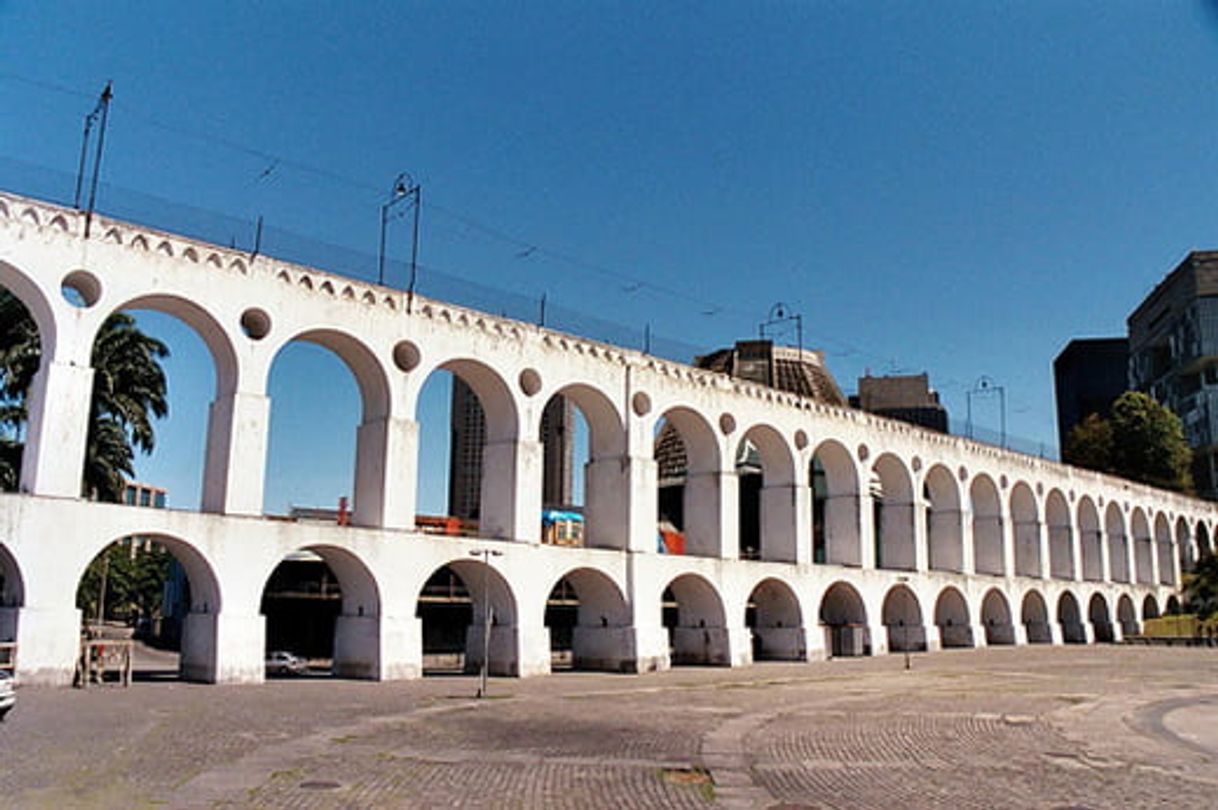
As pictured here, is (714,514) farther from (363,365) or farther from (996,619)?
(996,619)

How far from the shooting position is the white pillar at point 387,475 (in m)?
30.3

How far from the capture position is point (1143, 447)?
79.7m

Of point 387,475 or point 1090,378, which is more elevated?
point 1090,378

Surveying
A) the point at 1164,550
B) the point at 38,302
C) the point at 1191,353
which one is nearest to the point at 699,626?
the point at 38,302

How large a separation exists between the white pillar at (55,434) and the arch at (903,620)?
115 ft

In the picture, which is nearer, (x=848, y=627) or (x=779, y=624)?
(x=779, y=624)

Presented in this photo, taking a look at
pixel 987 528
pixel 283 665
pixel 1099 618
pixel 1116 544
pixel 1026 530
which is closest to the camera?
pixel 283 665

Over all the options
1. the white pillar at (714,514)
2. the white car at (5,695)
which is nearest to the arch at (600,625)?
the white pillar at (714,514)

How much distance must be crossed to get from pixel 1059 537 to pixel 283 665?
149 ft

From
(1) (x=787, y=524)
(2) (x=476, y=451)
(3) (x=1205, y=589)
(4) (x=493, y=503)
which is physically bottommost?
(3) (x=1205, y=589)

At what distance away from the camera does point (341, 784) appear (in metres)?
13.1

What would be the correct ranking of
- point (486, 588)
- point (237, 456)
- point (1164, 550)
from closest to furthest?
point (237, 456)
point (486, 588)
point (1164, 550)

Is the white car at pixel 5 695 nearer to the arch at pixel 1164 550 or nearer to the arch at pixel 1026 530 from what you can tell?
the arch at pixel 1026 530

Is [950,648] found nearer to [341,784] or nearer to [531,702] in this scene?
[531,702]
